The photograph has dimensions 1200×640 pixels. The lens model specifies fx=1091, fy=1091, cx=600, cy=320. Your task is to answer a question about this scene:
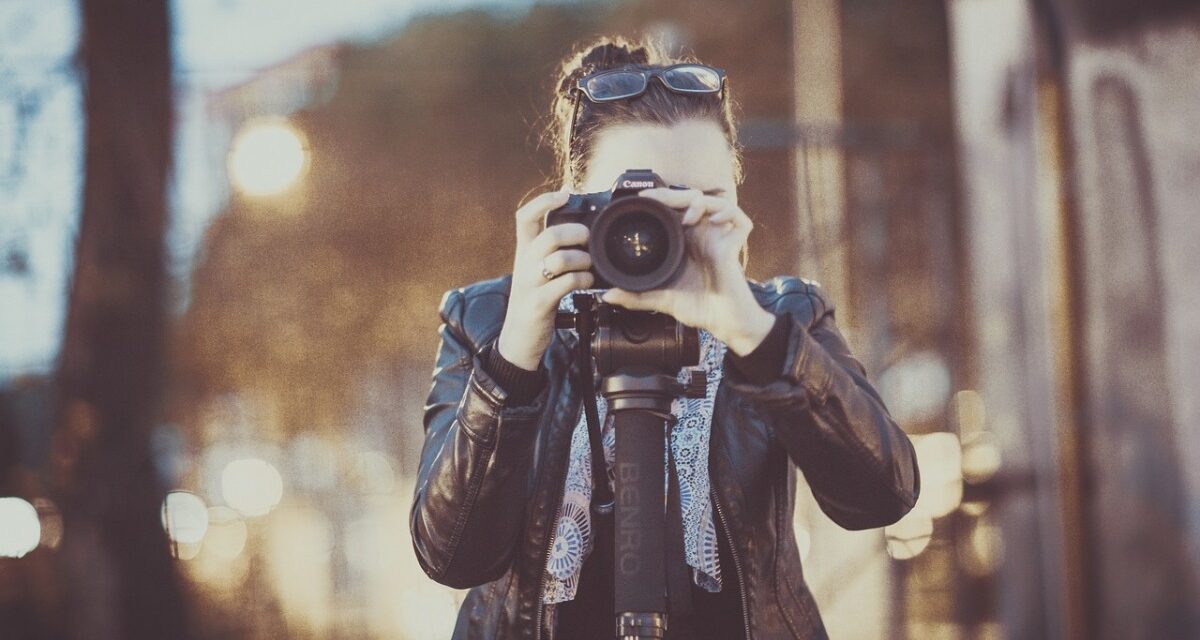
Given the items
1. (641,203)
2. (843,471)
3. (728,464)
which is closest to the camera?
(641,203)

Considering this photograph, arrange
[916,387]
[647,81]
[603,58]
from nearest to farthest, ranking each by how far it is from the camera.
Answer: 1. [647,81]
2. [603,58]
3. [916,387]

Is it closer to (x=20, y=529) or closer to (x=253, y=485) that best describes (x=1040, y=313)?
(x=20, y=529)

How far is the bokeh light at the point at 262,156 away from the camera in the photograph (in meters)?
4.54

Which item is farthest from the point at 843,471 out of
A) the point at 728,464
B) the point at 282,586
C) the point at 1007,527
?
the point at 282,586

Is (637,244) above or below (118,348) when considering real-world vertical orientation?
below

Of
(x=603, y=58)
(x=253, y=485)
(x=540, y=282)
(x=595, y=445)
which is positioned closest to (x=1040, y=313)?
(x=603, y=58)

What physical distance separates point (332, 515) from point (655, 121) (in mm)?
4480

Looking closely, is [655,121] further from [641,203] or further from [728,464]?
[728,464]

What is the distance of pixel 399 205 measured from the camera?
7.23m

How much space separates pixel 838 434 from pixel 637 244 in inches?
13.6

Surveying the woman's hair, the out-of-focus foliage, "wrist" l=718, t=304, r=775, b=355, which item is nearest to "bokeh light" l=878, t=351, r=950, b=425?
the out-of-focus foliage

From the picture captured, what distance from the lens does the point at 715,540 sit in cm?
147

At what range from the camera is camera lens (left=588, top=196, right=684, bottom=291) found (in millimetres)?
1244

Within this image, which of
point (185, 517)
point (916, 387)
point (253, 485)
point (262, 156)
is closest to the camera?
point (185, 517)
